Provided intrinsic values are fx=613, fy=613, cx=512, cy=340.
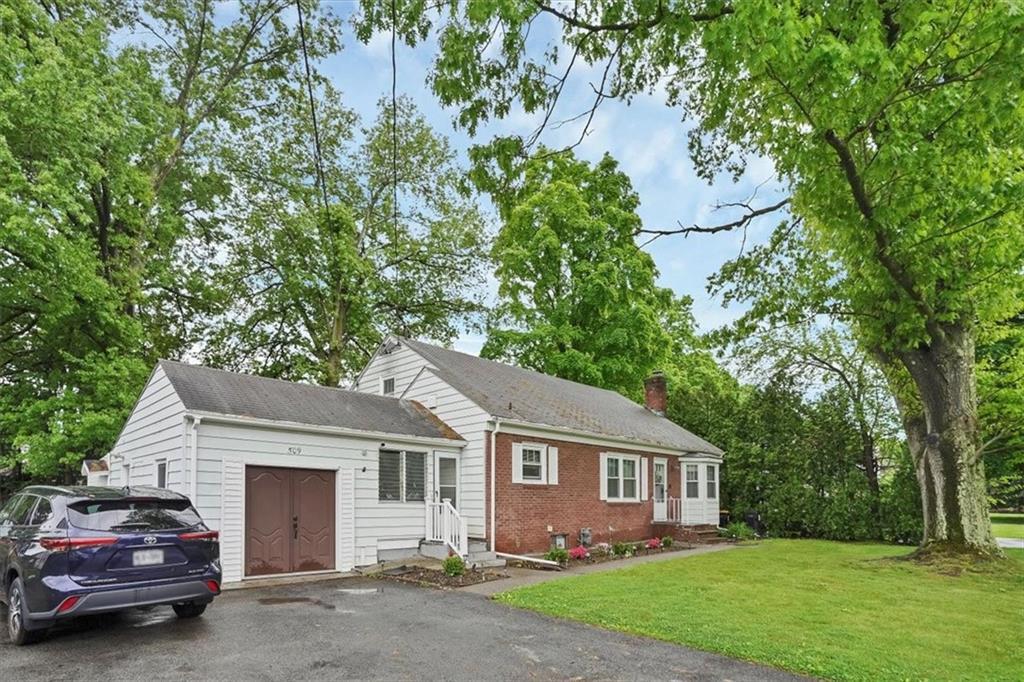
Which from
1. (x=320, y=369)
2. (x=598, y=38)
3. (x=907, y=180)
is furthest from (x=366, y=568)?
(x=320, y=369)

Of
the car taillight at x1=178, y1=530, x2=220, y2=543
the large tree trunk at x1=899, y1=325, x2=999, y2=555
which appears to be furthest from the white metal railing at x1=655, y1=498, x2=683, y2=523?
the car taillight at x1=178, y1=530, x2=220, y2=543

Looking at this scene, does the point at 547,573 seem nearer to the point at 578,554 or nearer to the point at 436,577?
the point at 578,554

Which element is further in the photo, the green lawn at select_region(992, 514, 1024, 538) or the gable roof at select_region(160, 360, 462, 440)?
the green lawn at select_region(992, 514, 1024, 538)

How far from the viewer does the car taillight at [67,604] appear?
631cm

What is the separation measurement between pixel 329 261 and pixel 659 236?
1811 cm

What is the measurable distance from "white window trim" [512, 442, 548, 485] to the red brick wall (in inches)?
3.9

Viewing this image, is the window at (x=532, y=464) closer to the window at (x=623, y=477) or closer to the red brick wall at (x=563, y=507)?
the red brick wall at (x=563, y=507)

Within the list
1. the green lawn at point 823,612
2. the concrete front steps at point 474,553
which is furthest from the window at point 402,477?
the green lawn at point 823,612

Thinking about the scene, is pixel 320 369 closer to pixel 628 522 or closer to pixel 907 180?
pixel 628 522

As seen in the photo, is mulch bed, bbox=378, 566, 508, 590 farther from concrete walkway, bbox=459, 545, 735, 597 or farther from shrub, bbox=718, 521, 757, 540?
shrub, bbox=718, 521, 757, 540

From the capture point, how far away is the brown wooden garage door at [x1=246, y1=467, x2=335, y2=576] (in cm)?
1126

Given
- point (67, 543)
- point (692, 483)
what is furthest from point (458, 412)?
point (692, 483)

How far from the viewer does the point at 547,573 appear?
492 inches

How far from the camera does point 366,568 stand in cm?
1250
